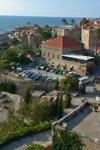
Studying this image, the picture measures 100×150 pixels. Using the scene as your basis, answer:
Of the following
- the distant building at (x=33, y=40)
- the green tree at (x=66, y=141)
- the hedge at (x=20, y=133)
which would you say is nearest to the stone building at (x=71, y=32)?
the distant building at (x=33, y=40)

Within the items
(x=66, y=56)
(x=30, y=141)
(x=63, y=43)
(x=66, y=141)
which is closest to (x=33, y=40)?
(x=63, y=43)

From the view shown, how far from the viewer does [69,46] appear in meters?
46.4

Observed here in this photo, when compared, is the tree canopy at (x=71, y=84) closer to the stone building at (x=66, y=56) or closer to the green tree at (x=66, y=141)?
the stone building at (x=66, y=56)

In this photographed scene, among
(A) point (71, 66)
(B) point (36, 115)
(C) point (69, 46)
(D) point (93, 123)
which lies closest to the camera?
(D) point (93, 123)

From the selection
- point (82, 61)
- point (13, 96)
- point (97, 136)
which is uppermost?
point (97, 136)

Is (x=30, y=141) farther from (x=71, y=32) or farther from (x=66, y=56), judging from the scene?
(x=71, y=32)

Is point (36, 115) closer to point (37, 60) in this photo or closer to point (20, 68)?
point (20, 68)

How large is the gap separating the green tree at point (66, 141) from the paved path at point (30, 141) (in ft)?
12.6

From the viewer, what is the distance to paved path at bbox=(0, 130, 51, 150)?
15.3 meters

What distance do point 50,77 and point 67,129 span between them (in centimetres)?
2690

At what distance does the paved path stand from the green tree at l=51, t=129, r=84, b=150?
3.83 m

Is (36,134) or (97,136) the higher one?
(97,136)

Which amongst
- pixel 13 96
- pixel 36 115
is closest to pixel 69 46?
pixel 13 96

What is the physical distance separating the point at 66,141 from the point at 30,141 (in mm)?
5182
